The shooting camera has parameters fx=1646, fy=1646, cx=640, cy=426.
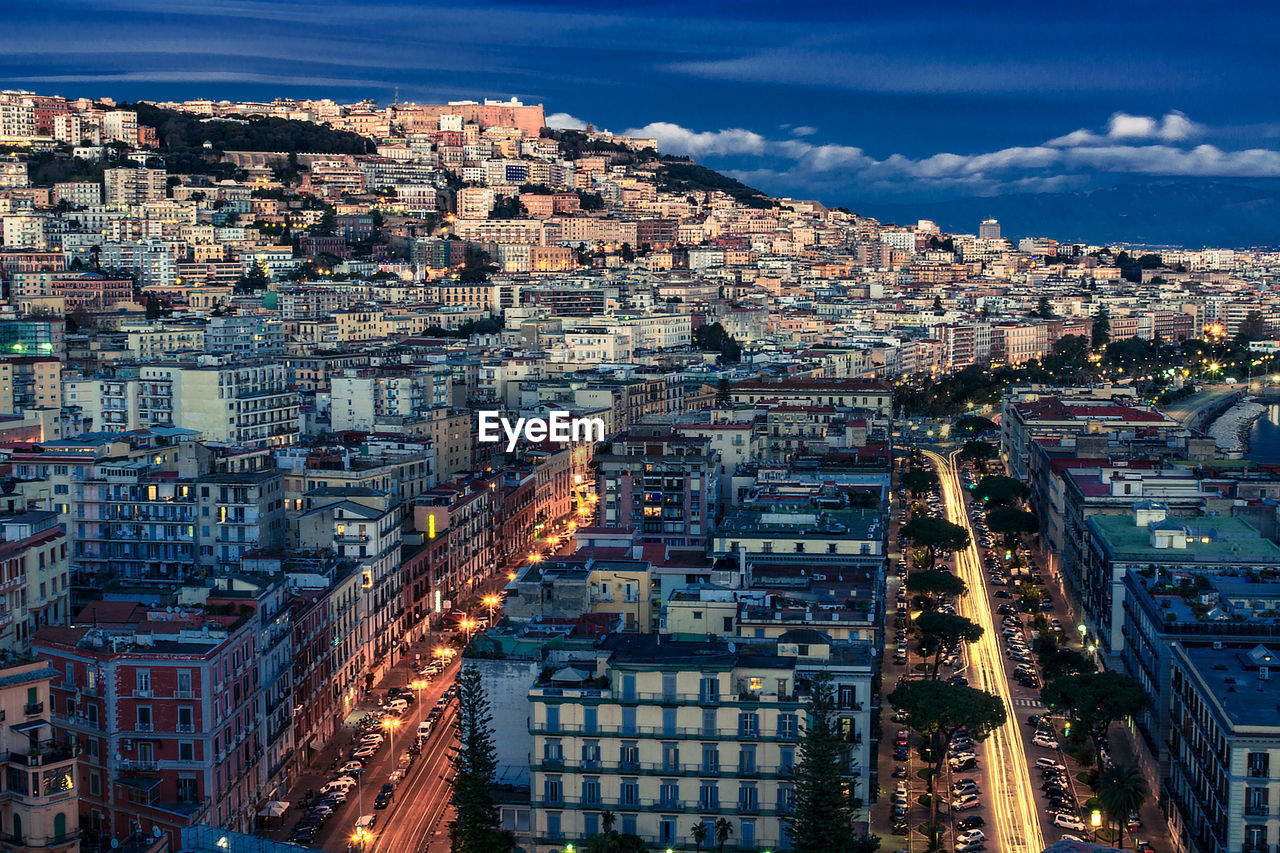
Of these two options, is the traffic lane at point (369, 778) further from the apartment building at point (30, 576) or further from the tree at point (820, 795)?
the tree at point (820, 795)

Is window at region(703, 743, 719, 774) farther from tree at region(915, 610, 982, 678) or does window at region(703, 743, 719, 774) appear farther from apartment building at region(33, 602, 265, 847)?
tree at region(915, 610, 982, 678)

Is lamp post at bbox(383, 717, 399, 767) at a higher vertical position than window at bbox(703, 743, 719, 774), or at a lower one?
lower

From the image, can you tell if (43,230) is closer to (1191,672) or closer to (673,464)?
(673,464)

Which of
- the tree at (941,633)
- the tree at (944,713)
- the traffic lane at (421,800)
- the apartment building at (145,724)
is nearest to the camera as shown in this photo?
the apartment building at (145,724)

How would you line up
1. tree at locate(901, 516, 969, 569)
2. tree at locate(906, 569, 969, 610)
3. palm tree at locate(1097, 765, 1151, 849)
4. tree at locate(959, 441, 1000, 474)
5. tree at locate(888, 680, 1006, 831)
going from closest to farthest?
palm tree at locate(1097, 765, 1151, 849)
tree at locate(888, 680, 1006, 831)
tree at locate(906, 569, 969, 610)
tree at locate(901, 516, 969, 569)
tree at locate(959, 441, 1000, 474)

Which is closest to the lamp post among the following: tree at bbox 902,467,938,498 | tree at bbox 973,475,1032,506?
tree at bbox 973,475,1032,506

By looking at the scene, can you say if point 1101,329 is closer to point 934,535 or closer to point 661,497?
point 934,535

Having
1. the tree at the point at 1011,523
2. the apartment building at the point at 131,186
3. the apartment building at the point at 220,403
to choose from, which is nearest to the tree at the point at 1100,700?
the tree at the point at 1011,523
